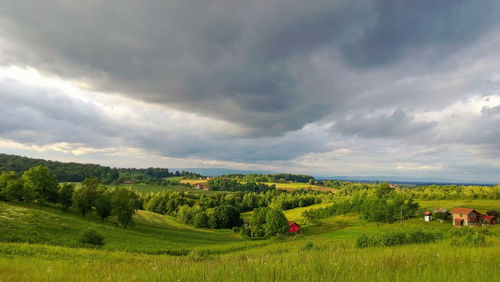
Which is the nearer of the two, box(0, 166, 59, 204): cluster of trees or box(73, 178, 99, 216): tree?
box(0, 166, 59, 204): cluster of trees

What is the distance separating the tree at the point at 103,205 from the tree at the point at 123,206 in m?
3.77

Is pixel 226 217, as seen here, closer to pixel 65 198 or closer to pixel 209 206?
pixel 209 206

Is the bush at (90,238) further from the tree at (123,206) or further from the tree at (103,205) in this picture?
the tree at (103,205)

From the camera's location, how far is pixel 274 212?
84.6m

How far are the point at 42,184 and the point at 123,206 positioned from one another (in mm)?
22229

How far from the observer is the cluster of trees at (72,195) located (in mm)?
60156

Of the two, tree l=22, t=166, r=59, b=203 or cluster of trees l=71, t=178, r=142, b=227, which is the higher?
tree l=22, t=166, r=59, b=203

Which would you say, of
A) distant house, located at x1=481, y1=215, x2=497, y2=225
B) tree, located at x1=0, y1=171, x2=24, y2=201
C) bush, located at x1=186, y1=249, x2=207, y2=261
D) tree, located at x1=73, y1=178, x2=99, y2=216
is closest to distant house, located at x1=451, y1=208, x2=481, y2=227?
distant house, located at x1=481, y1=215, x2=497, y2=225

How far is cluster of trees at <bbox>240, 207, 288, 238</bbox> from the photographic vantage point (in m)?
83.0

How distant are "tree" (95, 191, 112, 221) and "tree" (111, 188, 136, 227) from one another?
3.77 metres

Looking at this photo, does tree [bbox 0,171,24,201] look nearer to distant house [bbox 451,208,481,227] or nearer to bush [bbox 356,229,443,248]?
bush [bbox 356,229,443,248]

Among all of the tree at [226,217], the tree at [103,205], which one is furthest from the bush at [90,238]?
the tree at [226,217]

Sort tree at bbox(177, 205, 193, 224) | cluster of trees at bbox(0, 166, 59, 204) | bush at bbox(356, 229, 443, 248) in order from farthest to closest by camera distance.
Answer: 1. tree at bbox(177, 205, 193, 224)
2. cluster of trees at bbox(0, 166, 59, 204)
3. bush at bbox(356, 229, 443, 248)

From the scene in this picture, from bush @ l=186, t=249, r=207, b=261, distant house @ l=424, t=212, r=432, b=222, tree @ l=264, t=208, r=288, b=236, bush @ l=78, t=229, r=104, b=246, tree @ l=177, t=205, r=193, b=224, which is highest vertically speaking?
bush @ l=186, t=249, r=207, b=261
